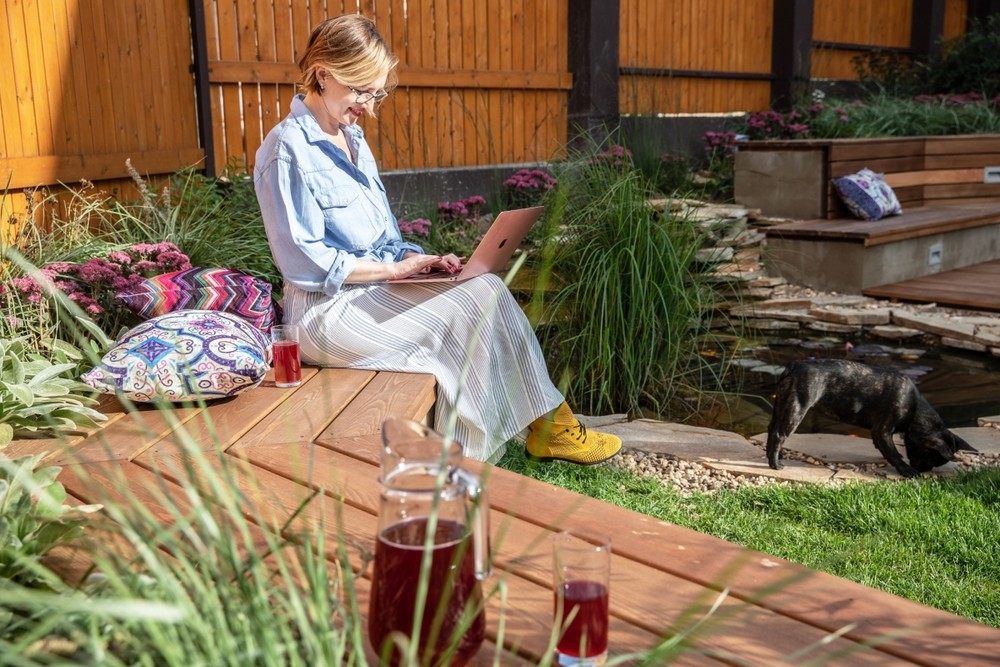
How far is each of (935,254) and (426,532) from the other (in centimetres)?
679

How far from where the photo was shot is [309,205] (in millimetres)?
2855

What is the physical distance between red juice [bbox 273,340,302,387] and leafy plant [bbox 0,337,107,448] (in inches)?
18.8

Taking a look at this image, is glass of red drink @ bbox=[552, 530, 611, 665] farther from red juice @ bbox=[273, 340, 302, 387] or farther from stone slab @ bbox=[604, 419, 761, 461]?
stone slab @ bbox=[604, 419, 761, 461]

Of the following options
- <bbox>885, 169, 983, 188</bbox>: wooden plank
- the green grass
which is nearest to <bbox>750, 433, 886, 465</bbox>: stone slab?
the green grass

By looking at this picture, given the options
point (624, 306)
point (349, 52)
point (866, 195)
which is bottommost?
point (624, 306)

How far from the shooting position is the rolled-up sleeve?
283 centimetres

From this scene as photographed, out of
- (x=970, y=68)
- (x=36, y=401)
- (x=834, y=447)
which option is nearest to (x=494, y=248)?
(x=36, y=401)

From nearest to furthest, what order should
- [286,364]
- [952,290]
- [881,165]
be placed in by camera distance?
1. [286,364]
2. [952,290]
3. [881,165]

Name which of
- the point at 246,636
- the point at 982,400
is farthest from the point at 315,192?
the point at 982,400

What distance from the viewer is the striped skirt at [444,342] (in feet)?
9.32

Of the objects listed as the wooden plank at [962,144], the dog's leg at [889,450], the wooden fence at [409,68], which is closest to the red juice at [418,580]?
the dog's leg at [889,450]

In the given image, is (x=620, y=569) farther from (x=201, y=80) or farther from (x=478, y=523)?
(x=201, y=80)

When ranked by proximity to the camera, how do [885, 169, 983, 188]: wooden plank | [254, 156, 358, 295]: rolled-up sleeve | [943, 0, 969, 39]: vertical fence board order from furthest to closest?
[943, 0, 969, 39]: vertical fence board → [885, 169, 983, 188]: wooden plank → [254, 156, 358, 295]: rolled-up sleeve

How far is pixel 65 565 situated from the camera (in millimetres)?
1511
